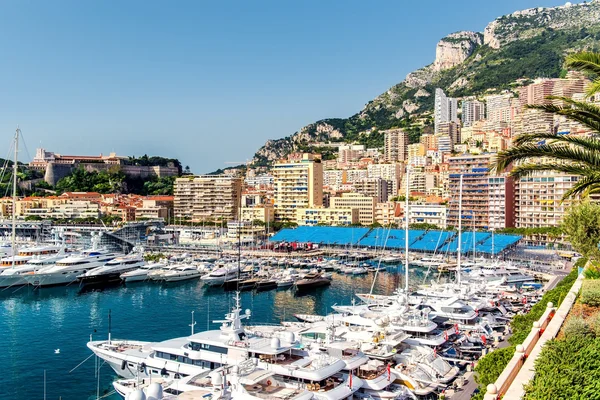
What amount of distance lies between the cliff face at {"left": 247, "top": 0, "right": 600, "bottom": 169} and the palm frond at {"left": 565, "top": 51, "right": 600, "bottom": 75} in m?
127

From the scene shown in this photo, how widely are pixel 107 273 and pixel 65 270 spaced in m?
3.06

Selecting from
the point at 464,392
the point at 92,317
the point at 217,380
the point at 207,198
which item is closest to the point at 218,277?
the point at 92,317

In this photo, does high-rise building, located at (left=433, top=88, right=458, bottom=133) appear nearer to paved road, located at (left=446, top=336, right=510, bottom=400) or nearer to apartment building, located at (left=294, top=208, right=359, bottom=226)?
apartment building, located at (left=294, top=208, right=359, bottom=226)

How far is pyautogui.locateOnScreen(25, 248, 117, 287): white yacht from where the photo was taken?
40469mm

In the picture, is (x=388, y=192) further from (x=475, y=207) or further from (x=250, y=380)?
(x=250, y=380)

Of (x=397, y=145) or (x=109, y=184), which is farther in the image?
(x=397, y=145)

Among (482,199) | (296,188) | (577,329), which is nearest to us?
(577,329)

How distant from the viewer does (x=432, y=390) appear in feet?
57.0

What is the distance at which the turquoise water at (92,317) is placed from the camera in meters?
20.4

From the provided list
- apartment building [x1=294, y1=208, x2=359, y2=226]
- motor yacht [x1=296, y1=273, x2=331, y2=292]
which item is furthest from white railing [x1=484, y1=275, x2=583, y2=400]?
apartment building [x1=294, y1=208, x2=359, y2=226]

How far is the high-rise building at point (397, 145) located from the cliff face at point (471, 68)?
10.8 metres

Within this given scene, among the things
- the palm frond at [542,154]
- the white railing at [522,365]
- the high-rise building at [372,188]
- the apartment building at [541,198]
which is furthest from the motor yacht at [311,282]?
the high-rise building at [372,188]

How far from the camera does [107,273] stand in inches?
1694

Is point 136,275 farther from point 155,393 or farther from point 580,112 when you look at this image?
point 580,112
